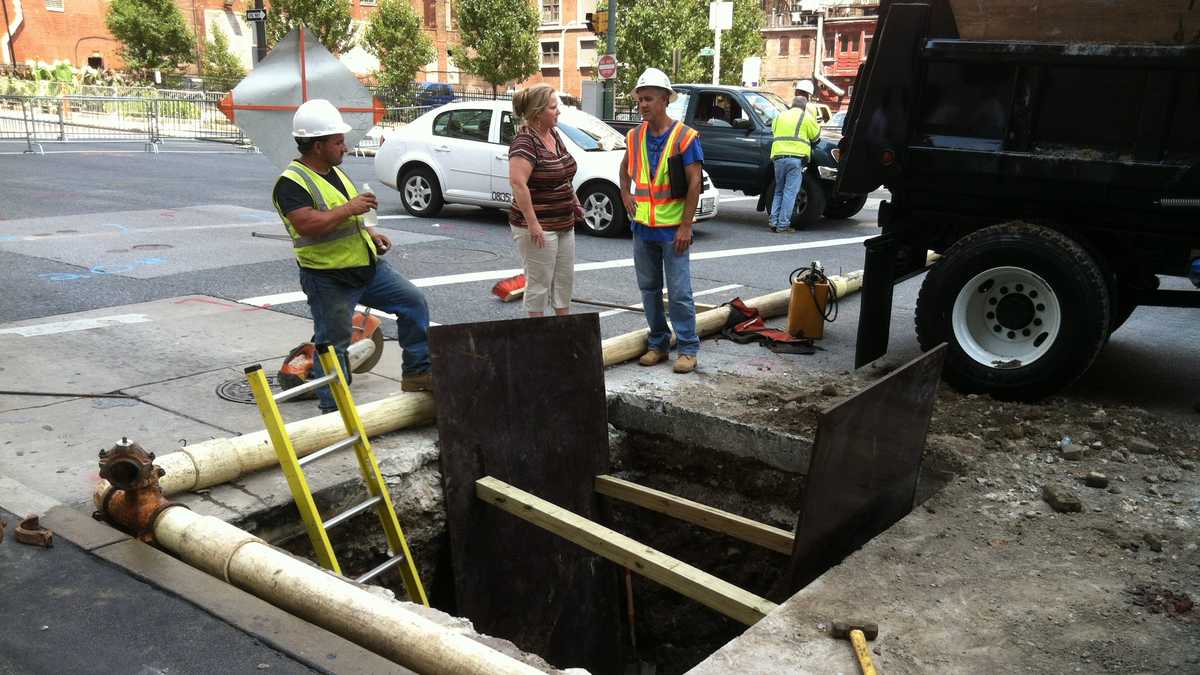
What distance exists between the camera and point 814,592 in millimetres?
3576

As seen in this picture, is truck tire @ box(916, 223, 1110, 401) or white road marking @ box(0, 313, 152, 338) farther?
white road marking @ box(0, 313, 152, 338)

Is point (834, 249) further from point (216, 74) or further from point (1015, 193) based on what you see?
point (216, 74)

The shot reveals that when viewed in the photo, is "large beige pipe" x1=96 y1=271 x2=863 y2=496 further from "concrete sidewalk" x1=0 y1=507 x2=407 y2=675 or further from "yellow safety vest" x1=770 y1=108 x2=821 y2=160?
"yellow safety vest" x1=770 y1=108 x2=821 y2=160

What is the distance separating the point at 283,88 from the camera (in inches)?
277

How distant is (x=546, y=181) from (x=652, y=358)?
4.40ft

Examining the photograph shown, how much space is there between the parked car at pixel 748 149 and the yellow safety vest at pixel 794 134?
0.50 m

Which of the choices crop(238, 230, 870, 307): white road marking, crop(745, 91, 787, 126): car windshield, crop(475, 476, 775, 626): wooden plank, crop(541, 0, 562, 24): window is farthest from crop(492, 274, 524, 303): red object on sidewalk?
crop(541, 0, 562, 24): window

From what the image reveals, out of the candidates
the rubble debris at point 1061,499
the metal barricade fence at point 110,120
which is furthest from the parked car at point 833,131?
the metal barricade fence at point 110,120

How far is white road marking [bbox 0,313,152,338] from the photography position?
23.0 ft

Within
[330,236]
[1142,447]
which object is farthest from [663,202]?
[1142,447]

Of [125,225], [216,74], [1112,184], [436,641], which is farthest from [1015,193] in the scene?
[216,74]

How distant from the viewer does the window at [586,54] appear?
6197cm

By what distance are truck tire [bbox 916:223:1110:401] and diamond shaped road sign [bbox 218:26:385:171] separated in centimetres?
427

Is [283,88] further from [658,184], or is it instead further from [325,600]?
[325,600]
